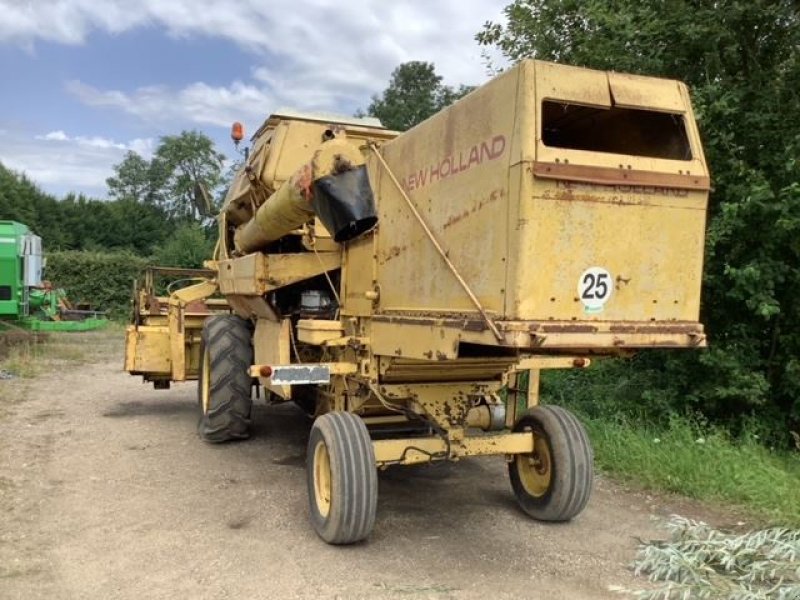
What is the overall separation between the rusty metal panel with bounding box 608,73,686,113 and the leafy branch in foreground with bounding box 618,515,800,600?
2469mm

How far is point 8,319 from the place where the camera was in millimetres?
15242

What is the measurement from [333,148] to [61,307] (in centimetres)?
1590

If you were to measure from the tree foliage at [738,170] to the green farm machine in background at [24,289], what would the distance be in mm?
11273

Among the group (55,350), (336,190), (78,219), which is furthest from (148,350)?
(78,219)

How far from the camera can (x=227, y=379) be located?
7043 millimetres

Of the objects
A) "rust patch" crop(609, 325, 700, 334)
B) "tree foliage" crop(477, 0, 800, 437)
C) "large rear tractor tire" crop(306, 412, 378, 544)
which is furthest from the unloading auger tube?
"tree foliage" crop(477, 0, 800, 437)

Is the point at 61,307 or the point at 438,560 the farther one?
the point at 61,307

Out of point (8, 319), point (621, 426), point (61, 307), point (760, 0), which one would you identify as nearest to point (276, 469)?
point (621, 426)

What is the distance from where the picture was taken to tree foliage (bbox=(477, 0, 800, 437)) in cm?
713

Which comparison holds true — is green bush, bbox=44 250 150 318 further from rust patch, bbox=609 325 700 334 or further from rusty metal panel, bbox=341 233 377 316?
rust patch, bbox=609 325 700 334

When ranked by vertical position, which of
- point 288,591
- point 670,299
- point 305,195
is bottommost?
point 288,591

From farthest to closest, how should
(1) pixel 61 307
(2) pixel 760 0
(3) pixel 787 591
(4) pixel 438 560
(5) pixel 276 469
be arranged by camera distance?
(1) pixel 61 307 → (2) pixel 760 0 → (5) pixel 276 469 → (4) pixel 438 560 → (3) pixel 787 591

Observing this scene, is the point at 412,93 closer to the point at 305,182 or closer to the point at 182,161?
the point at 182,161

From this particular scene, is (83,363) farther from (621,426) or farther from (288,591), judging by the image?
(288,591)
